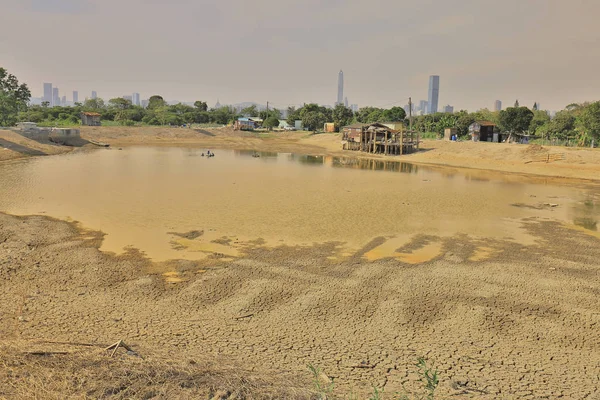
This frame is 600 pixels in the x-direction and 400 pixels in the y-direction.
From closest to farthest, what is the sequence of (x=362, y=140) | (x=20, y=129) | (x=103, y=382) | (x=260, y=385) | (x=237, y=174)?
(x=103, y=382), (x=260, y=385), (x=237, y=174), (x=20, y=129), (x=362, y=140)

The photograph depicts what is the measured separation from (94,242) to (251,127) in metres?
76.5

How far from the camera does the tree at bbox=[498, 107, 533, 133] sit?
59688 millimetres

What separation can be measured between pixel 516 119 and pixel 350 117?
45147 millimetres

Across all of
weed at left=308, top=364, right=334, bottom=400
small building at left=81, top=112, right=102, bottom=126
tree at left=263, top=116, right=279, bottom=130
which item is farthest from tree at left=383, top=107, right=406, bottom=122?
weed at left=308, top=364, right=334, bottom=400

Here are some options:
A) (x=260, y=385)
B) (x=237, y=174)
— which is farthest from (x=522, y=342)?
(x=237, y=174)

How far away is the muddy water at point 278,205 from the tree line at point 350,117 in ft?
71.3

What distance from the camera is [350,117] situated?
100125 mm

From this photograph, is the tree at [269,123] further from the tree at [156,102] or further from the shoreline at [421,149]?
the tree at [156,102]

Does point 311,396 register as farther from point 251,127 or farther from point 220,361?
point 251,127

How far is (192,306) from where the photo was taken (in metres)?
9.64

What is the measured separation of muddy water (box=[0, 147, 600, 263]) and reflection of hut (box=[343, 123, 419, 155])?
1761 centimetres

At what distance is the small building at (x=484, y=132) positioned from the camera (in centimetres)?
5788

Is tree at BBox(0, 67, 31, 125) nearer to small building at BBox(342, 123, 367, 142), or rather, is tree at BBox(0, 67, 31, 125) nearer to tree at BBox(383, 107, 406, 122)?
small building at BBox(342, 123, 367, 142)

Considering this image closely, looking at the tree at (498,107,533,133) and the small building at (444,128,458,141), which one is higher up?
the tree at (498,107,533,133)
